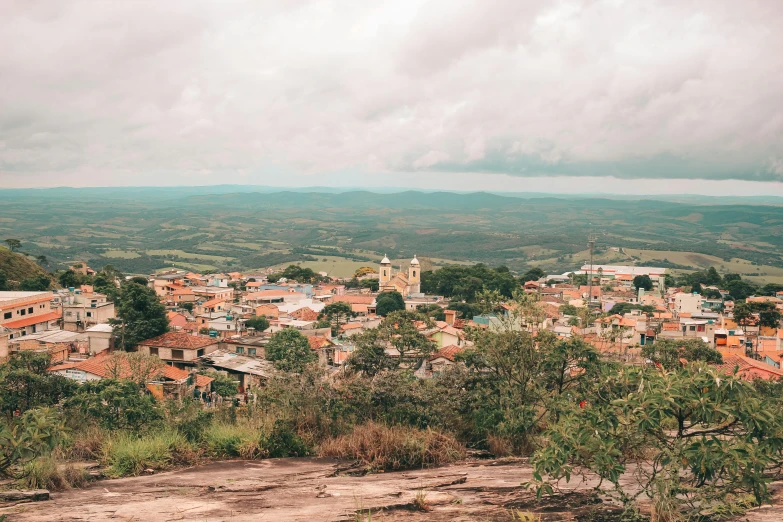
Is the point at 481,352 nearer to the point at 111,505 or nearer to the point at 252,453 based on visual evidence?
the point at 252,453

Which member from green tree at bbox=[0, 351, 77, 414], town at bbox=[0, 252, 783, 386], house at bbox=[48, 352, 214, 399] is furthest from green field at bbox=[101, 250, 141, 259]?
green tree at bbox=[0, 351, 77, 414]

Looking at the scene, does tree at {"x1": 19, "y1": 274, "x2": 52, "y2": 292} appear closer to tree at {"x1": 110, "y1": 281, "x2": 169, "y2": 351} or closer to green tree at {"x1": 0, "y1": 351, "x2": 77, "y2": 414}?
tree at {"x1": 110, "y1": 281, "x2": 169, "y2": 351}

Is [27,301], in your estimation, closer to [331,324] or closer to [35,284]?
[35,284]

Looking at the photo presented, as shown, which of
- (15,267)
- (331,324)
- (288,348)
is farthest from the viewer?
(15,267)

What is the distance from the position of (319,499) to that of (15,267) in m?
49.0

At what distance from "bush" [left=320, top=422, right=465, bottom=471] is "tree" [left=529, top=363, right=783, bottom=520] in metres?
2.00

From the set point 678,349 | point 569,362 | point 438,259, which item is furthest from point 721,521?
point 438,259

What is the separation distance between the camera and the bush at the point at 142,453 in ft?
19.7

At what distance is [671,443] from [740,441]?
0.62m

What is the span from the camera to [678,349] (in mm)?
19891

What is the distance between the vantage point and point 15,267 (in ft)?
151

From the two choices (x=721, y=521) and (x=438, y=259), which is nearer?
(x=721, y=521)

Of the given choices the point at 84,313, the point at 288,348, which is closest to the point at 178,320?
the point at 84,313

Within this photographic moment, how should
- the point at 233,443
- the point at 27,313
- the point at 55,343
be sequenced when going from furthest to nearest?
1. the point at 27,313
2. the point at 55,343
3. the point at 233,443
